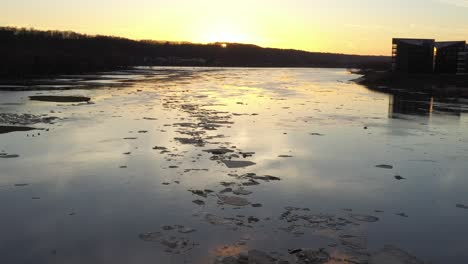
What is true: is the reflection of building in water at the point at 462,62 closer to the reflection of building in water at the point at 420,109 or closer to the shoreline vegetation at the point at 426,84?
the shoreline vegetation at the point at 426,84

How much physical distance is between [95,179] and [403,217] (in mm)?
5946

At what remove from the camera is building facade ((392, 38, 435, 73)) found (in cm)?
5047

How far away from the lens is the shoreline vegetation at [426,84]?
1578 inches

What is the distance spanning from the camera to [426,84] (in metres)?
45.1

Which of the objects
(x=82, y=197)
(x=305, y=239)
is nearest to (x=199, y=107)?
(x=82, y=197)

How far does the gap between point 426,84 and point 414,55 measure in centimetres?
746

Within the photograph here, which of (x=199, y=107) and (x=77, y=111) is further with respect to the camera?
(x=199, y=107)

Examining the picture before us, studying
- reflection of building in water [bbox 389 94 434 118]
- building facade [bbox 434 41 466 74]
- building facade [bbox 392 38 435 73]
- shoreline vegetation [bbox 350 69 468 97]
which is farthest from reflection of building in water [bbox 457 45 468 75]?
reflection of building in water [bbox 389 94 434 118]

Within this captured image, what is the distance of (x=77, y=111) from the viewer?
22000 mm

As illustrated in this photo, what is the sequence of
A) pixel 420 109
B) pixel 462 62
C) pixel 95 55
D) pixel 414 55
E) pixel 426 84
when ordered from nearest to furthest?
pixel 420 109
pixel 426 84
pixel 462 62
pixel 414 55
pixel 95 55

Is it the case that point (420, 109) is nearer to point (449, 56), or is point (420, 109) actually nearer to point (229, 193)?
point (229, 193)

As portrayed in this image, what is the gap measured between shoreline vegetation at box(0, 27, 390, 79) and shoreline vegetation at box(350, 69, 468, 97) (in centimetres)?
3766

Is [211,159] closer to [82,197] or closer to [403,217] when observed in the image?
[82,197]

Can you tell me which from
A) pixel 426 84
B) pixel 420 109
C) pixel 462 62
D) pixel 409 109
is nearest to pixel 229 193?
pixel 409 109
